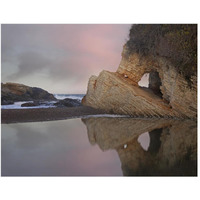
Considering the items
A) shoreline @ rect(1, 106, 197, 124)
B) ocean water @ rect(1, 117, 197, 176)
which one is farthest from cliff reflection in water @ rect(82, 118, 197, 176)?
shoreline @ rect(1, 106, 197, 124)

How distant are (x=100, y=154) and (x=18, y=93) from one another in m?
13.8

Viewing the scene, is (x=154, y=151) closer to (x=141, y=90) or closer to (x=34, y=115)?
(x=34, y=115)

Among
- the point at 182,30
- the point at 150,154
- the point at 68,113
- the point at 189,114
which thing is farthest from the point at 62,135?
the point at 182,30

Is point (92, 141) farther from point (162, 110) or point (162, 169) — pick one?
point (162, 110)

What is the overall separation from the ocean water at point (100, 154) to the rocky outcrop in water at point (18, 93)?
8604mm

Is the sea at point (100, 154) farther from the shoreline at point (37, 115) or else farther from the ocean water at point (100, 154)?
the shoreline at point (37, 115)

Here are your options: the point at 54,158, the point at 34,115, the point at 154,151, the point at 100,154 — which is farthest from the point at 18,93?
the point at 154,151

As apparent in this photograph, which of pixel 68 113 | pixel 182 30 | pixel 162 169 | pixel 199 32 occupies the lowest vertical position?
pixel 162 169

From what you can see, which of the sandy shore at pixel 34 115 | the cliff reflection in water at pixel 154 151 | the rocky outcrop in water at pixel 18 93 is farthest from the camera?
the rocky outcrop in water at pixel 18 93

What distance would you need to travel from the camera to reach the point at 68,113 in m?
11.2

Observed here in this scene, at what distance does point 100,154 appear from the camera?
4.52 m

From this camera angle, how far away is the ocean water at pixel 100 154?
142 inches

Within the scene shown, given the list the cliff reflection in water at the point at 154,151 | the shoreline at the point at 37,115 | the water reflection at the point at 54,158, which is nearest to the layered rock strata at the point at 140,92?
the shoreline at the point at 37,115

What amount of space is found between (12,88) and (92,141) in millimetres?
12004
